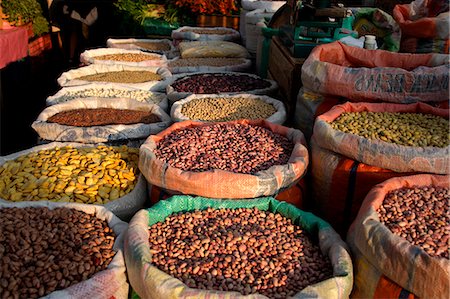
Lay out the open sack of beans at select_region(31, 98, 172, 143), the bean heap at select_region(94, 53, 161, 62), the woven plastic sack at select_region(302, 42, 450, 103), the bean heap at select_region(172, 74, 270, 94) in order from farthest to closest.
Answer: the bean heap at select_region(94, 53, 161, 62)
the bean heap at select_region(172, 74, 270, 94)
the open sack of beans at select_region(31, 98, 172, 143)
the woven plastic sack at select_region(302, 42, 450, 103)

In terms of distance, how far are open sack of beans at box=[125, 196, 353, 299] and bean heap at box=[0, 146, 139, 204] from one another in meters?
0.46

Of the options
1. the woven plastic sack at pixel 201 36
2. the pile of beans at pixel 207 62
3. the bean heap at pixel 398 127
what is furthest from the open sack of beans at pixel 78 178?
the woven plastic sack at pixel 201 36

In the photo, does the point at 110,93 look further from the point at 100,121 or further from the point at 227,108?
the point at 227,108

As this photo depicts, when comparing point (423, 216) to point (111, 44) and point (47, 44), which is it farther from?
point (47, 44)

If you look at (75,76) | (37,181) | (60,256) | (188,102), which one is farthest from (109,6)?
(60,256)

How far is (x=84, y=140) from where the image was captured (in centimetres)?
251

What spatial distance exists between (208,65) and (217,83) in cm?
72

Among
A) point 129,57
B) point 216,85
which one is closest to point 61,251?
point 216,85

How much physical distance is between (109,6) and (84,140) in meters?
5.02

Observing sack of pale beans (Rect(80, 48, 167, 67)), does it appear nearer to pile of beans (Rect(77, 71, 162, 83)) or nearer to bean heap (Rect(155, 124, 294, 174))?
pile of beans (Rect(77, 71, 162, 83))

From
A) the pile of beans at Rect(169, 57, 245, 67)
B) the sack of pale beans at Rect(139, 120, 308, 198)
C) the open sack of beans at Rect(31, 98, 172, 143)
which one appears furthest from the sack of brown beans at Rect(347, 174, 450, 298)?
the pile of beans at Rect(169, 57, 245, 67)

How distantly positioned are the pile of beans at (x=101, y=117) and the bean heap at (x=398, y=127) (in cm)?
122

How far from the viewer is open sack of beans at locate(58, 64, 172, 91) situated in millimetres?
3363

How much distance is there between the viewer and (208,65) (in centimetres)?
394
